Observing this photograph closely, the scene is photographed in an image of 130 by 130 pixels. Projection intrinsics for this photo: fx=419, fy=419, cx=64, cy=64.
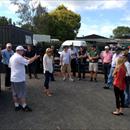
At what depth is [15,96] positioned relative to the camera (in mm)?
12211

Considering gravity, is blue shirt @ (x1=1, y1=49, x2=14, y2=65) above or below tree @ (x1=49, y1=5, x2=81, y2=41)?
below

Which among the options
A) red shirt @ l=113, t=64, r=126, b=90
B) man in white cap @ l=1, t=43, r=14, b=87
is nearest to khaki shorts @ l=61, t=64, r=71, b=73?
man in white cap @ l=1, t=43, r=14, b=87

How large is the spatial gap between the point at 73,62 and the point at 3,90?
6906mm

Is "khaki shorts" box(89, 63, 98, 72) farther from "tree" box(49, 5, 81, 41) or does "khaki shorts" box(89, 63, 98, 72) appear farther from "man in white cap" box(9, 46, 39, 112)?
"tree" box(49, 5, 81, 41)

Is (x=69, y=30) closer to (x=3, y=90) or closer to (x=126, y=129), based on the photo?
(x=3, y=90)

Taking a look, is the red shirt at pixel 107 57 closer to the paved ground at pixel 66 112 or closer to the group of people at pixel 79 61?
the group of people at pixel 79 61

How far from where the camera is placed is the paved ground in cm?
1035

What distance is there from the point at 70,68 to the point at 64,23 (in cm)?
5197

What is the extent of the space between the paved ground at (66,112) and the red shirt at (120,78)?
33.3 inches

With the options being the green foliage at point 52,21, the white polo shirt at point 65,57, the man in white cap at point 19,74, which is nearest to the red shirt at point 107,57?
the white polo shirt at point 65,57

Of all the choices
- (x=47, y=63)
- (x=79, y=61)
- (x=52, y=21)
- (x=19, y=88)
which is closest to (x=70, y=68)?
(x=79, y=61)

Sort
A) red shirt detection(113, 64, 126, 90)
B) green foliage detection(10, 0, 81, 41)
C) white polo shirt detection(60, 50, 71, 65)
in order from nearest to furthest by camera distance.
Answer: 1. red shirt detection(113, 64, 126, 90)
2. white polo shirt detection(60, 50, 71, 65)
3. green foliage detection(10, 0, 81, 41)

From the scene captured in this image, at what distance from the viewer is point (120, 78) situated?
38.9 ft

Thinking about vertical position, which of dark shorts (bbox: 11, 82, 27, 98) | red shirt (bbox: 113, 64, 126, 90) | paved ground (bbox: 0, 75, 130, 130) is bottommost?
paved ground (bbox: 0, 75, 130, 130)
